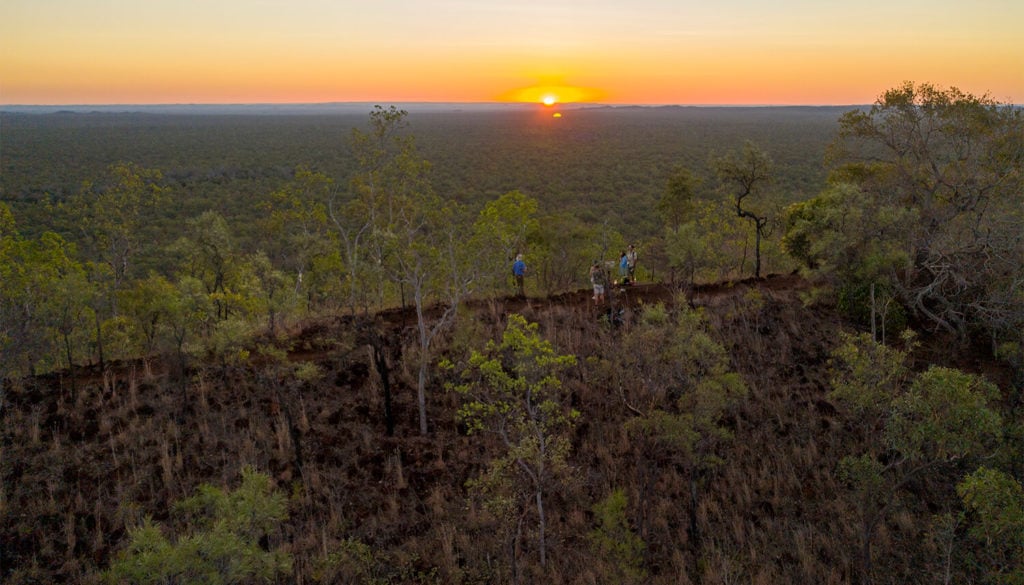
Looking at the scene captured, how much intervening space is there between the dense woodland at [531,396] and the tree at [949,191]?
3.8 inches

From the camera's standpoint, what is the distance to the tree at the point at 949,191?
15336mm

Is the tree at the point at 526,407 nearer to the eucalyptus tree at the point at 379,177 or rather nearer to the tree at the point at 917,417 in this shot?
the eucalyptus tree at the point at 379,177

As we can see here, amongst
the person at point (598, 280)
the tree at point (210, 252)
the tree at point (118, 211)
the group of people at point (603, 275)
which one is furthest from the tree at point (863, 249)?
the tree at point (118, 211)

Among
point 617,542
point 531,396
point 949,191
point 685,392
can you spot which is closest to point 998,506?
point 685,392

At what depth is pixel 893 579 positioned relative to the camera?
10.3m

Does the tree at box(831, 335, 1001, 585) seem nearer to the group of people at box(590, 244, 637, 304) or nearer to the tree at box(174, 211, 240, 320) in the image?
the group of people at box(590, 244, 637, 304)

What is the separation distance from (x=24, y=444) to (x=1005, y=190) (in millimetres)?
23584

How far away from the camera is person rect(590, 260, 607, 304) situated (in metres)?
18.5

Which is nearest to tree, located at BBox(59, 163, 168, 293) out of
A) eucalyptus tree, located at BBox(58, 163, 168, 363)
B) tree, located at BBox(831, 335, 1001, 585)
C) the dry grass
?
eucalyptus tree, located at BBox(58, 163, 168, 363)

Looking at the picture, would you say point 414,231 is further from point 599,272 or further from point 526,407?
point 599,272

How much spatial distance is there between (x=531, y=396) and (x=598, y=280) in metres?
8.09

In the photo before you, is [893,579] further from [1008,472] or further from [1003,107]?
[1003,107]

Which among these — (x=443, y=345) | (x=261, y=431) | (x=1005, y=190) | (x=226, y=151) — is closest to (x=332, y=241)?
(x=443, y=345)

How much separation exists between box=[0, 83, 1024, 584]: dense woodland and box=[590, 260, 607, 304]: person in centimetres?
36
